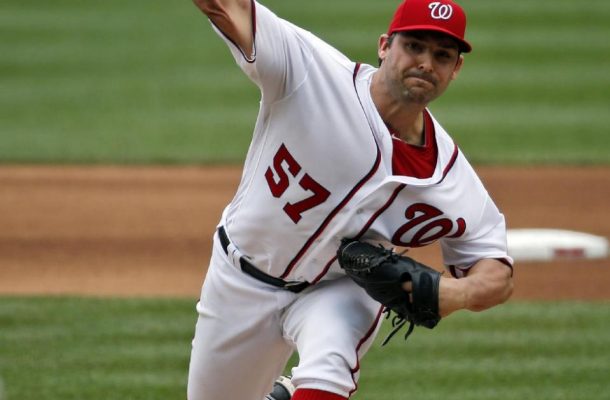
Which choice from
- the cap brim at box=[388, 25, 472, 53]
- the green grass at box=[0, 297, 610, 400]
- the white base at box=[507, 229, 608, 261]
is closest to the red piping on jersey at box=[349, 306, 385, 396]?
the cap brim at box=[388, 25, 472, 53]

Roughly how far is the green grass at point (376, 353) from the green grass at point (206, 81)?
4.58m

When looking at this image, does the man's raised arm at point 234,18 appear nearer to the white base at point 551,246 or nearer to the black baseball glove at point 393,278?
the black baseball glove at point 393,278

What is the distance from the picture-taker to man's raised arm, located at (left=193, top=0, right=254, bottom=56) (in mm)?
4039

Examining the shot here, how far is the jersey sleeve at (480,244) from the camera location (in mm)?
4703

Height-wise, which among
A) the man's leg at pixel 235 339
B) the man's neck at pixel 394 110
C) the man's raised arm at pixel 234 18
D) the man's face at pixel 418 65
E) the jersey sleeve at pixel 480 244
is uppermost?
the man's raised arm at pixel 234 18

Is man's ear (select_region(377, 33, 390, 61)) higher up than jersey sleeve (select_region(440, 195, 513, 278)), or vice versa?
man's ear (select_region(377, 33, 390, 61))

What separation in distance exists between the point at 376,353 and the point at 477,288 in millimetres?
2806

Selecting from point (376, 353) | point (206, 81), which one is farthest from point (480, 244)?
point (206, 81)

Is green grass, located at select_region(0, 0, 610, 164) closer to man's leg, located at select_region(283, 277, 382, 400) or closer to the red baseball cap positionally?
man's leg, located at select_region(283, 277, 382, 400)

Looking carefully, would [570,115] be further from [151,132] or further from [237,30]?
[237,30]

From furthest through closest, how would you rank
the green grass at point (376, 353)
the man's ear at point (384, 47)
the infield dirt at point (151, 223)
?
the infield dirt at point (151, 223) → the green grass at point (376, 353) → the man's ear at point (384, 47)

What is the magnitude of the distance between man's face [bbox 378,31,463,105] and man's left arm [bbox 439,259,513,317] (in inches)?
27.1

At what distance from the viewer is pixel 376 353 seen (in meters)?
7.24

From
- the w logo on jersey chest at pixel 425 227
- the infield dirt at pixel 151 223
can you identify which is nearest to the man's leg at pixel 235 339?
the w logo on jersey chest at pixel 425 227
